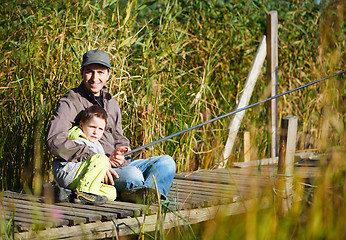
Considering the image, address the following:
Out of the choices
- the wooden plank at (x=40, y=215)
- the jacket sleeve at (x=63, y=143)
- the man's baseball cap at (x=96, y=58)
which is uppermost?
the man's baseball cap at (x=96, y=58)

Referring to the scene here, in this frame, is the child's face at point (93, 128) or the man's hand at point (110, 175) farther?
the child's face at point (93, 128)

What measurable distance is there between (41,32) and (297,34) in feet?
9.46

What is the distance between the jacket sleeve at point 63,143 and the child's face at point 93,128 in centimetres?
9

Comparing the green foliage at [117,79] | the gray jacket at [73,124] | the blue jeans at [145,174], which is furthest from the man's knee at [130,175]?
the green foliage at [117,79]

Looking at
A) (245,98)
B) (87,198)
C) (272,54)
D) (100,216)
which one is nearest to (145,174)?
(87,198)

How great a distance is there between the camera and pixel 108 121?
3.55 m

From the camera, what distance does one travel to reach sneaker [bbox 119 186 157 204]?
10.1 feet

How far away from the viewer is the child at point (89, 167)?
3055mm

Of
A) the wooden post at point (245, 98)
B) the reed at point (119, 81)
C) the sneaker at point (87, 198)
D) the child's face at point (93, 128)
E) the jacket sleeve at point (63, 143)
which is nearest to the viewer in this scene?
the sneaker at point (87, 198)

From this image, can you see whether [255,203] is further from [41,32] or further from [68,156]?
[41,32]

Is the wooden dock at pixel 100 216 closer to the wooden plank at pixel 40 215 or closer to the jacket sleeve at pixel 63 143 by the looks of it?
the wooden plank at pixel 40 215

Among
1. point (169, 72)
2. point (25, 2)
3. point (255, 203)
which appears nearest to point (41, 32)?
point (25, 2)

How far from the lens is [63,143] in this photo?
10.3 ft

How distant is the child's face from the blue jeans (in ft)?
0.78
